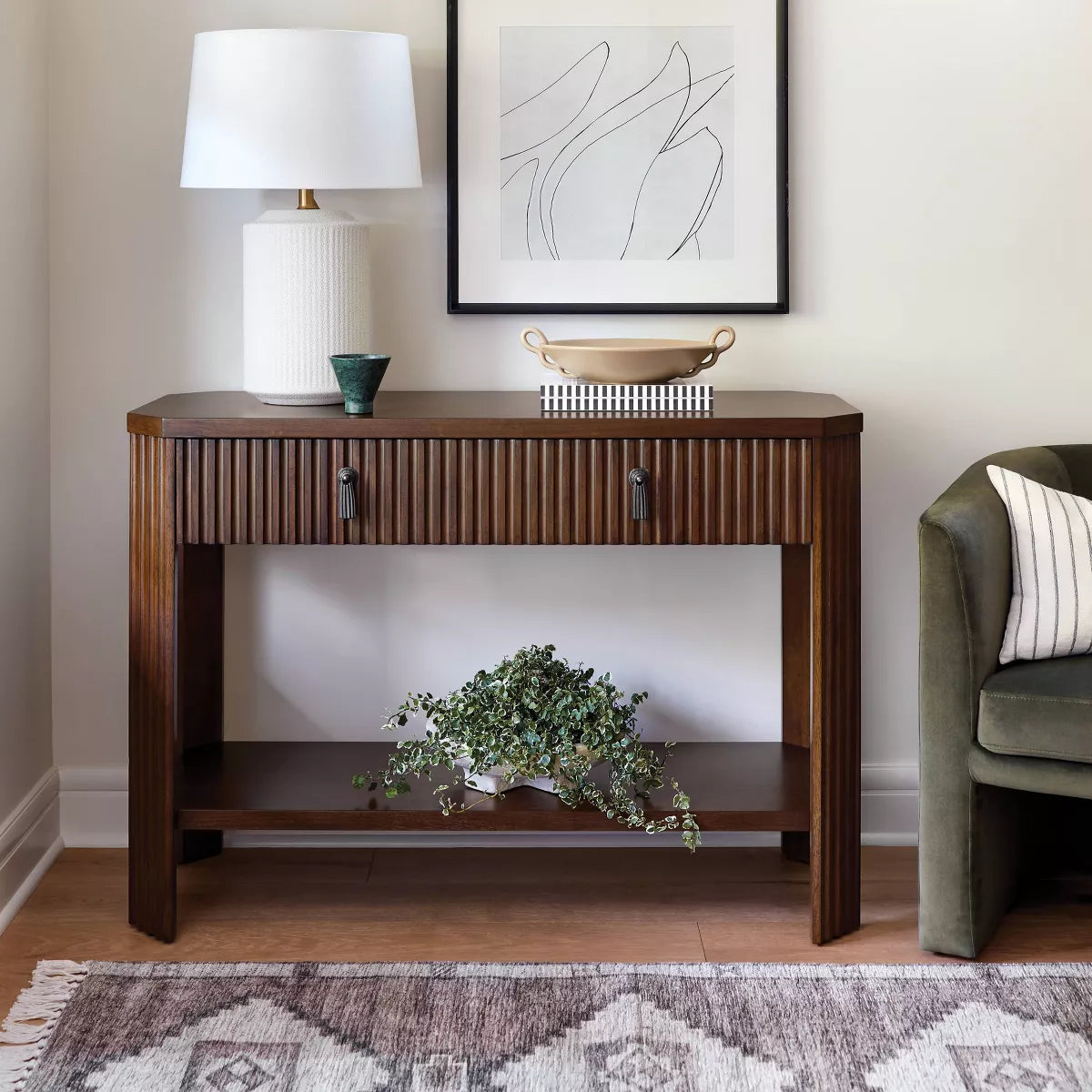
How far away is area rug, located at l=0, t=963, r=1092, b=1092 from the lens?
64.0 inches

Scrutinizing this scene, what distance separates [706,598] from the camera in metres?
2.42

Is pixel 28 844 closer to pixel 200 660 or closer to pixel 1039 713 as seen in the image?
Result: pixel 200 660

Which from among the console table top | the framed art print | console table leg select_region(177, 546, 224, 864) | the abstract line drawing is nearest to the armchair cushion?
the console table top

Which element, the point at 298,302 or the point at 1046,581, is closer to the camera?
the point at 1046,581

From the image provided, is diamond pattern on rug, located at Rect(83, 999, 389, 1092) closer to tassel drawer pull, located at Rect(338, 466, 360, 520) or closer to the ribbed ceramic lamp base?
tassel drawer pull, located at Rect(338, 466, 360, 520)

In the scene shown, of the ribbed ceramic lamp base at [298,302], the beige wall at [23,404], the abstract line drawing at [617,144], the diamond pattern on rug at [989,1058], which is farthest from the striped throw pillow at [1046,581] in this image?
the beige wall at [23,404]

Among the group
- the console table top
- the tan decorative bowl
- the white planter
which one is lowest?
the white planter

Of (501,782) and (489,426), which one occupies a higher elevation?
(489,426)

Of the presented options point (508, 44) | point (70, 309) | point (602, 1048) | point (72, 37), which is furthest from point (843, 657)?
point (72, 37)

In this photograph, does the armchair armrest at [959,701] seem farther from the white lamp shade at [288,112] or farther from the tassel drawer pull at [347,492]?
the white lamp shade at [288,112]

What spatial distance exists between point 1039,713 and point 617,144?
4.01ft

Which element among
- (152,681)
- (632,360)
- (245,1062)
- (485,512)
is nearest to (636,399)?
(632,360)

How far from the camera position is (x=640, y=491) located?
190cm

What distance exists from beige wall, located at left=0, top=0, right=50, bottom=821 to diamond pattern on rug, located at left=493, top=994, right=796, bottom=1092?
3.28ft
